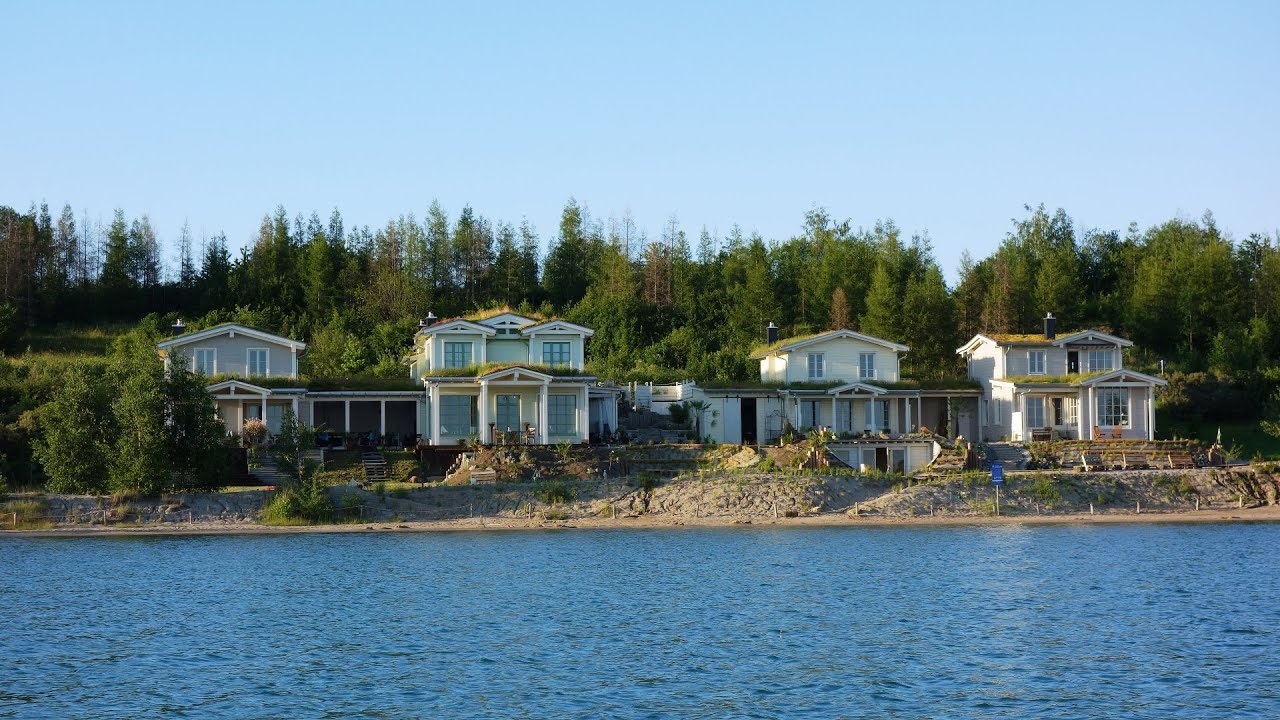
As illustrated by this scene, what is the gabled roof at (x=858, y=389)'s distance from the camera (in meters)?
58.2

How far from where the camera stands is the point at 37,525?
4431 centimetres

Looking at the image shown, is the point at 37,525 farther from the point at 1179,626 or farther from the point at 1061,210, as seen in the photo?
the point at 1061,210

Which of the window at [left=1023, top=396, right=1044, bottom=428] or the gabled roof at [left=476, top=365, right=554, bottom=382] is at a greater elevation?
the gabled roof at [left=476, top=365, right=554, bottom=382]

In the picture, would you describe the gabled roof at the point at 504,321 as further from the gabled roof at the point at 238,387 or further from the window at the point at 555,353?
the gabled roof at the point at 238,387

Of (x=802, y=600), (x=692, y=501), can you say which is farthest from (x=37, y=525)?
(x=802, y=600)

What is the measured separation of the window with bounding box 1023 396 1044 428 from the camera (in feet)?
191

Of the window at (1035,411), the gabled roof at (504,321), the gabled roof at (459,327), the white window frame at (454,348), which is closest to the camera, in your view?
the gabled roof at (459,327)

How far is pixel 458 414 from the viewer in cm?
5444

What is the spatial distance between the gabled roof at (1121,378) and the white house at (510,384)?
20864mm

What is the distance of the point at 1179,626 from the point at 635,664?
12.5 m

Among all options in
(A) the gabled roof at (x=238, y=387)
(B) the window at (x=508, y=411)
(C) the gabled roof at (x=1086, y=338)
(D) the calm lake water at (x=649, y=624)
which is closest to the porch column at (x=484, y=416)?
(B) the window at (x=508, y=411)

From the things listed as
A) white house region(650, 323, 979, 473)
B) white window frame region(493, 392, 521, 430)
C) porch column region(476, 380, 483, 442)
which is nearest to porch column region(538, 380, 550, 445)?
white window frame region(493, 392, 521, 430)

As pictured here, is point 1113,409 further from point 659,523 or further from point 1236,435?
point 659,523

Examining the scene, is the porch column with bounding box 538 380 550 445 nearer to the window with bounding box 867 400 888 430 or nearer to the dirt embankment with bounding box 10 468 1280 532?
the dirt embankment with bounding box 10 468 1280 532
